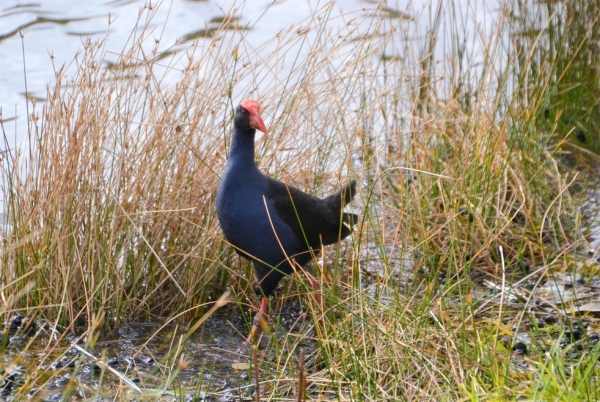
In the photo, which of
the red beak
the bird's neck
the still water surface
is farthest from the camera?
the still water surface

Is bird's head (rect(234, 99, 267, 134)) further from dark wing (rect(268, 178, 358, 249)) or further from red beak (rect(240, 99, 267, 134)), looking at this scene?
dark wing (rect(268, 178, 358, 249))

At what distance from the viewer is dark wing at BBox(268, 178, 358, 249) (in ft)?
11.6

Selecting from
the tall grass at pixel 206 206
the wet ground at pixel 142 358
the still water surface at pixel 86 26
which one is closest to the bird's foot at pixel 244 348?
the wet ground at pixel 142 358

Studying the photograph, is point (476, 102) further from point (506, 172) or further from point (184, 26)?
point (184, 26)

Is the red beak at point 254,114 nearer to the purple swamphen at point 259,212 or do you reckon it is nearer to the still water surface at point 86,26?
the purple swamphen at point 259,212

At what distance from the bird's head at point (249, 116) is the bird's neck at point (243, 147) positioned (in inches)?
1.4

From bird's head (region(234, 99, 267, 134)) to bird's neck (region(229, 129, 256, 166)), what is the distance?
4 cm

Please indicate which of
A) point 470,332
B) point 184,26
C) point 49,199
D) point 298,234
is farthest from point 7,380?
point 184,26

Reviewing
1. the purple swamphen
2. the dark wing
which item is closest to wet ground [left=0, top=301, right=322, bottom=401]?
the purple swamphen

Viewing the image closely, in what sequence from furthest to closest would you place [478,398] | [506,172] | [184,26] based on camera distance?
[184,26]
[506,172]
[478,398]

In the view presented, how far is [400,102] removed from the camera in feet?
17.0

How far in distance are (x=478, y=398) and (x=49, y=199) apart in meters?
1.87

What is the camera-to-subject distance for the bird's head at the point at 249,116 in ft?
10.9

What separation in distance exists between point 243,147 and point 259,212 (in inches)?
10.0
